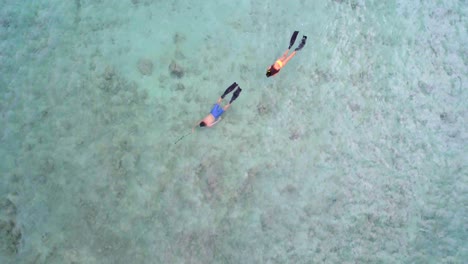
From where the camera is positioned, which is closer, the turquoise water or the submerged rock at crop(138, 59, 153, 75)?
the turquoise water

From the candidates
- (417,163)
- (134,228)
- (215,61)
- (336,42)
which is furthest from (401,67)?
(134,228)

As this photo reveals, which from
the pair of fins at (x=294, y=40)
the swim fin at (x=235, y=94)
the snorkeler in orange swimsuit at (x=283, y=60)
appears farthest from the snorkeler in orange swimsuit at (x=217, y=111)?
the pair of fins at (x=294, y=40)

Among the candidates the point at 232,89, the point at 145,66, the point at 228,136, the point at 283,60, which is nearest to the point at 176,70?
the point at 145,66

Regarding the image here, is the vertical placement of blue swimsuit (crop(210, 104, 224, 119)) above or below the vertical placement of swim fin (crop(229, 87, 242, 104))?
below

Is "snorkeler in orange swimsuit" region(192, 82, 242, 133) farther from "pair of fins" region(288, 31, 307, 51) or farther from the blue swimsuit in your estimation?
"pair of fins" region(288, 31, 307, 51)

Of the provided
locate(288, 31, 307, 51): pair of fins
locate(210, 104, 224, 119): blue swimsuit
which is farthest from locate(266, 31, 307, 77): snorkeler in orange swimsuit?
locate(210, 104, 224, 119): blue swimsuit

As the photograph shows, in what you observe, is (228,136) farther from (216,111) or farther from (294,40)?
(294,40)

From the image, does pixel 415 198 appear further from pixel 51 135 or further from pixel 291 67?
pixel 51 135

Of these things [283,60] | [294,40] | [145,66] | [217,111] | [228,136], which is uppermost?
[294,40]
